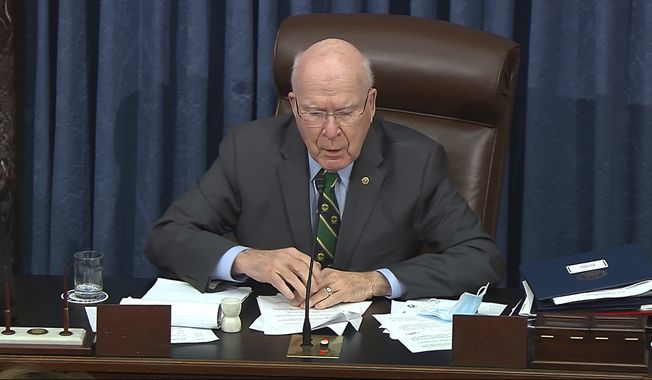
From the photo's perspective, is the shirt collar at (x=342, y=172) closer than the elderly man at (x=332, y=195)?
No

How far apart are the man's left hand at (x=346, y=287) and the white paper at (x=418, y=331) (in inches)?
4.3

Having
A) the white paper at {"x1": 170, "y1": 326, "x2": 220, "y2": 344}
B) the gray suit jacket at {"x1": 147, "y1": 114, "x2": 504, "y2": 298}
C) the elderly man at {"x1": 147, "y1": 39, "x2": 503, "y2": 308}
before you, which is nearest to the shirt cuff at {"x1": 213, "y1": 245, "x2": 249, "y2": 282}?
the elderly man at {"x1": 147, "y1": 39, "x2": 503, "y2": 308}

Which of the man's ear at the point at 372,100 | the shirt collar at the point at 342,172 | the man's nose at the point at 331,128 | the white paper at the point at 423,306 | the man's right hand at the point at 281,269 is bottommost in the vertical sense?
the white paper at the point at 423,306

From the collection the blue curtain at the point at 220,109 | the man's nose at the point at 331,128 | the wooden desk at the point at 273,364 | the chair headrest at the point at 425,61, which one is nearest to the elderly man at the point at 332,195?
the man's nose at the point at 331,128

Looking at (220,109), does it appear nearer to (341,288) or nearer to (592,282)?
(341,288)

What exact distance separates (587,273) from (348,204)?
747 mm

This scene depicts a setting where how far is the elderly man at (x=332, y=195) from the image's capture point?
314 cm

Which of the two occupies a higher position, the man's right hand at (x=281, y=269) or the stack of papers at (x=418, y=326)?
the man's right hand at (x=281, y=269)

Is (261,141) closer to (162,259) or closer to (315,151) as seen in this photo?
(315,151)

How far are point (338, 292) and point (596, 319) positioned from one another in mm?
638

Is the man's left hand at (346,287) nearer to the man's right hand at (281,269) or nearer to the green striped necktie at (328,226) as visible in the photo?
the man's right hand at (281,269)

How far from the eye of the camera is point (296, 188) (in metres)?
3.30

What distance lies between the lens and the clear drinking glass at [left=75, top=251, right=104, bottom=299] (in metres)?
2.90

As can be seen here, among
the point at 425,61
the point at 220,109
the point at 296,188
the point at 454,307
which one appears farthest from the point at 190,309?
the point at 220,109
